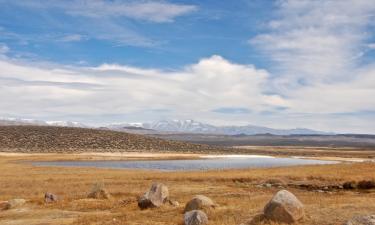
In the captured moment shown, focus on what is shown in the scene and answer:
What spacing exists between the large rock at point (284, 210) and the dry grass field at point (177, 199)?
62cm

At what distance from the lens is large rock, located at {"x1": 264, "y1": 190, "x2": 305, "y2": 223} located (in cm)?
2398

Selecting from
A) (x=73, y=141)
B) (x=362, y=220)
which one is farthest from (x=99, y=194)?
(x=73, y=141)

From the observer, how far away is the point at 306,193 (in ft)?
133

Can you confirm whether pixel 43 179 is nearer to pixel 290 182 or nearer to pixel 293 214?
pixel 290 182

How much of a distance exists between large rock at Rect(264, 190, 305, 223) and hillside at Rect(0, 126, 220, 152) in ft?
425

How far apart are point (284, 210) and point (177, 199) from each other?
1477 cm

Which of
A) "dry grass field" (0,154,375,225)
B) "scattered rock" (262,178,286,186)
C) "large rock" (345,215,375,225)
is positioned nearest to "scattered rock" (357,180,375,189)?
"dry grass field" (0,154,375,225)

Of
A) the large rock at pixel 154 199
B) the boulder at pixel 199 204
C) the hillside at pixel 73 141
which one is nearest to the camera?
the boulder at pixel 199 204

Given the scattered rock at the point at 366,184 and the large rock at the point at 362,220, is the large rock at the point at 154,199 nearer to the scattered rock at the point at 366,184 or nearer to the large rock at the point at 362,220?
the large rock at the point at 362,220

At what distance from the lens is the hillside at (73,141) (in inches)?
6097

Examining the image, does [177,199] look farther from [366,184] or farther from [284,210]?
[366,184]

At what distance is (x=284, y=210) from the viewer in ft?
78.7

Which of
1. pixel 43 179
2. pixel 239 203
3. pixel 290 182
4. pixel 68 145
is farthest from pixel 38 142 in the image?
pixel 239 203

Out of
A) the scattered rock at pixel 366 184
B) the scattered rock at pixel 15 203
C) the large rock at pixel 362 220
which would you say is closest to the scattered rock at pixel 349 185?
the scattered rock at pixel 366 184
